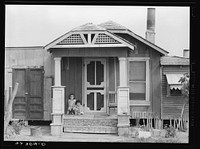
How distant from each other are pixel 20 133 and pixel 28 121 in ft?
0.62

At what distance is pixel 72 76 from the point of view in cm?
397

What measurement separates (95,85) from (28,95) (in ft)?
2.63

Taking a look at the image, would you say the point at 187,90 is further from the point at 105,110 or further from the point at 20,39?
the point at 20,39

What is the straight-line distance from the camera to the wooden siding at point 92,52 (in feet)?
12.6

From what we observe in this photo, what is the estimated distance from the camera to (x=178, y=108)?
378 cm

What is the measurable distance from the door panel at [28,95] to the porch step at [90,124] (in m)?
0.34

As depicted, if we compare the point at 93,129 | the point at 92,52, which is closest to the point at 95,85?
the point at 92,52

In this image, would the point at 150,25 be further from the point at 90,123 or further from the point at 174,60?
the point at 90,123

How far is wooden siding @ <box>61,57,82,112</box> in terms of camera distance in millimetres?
3934

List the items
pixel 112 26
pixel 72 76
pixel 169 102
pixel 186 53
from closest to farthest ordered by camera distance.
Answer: pixel 186 53 → pixel 112 26 → pixel 169 102 → pixel 72 76

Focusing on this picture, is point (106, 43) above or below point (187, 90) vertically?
above

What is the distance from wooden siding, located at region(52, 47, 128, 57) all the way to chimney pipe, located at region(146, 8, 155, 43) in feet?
1.02

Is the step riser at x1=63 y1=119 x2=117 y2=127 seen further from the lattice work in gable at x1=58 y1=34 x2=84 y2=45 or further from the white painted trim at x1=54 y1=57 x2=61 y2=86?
the lattice work in gable at x1=58 y1=34 x2=84 y2=45
